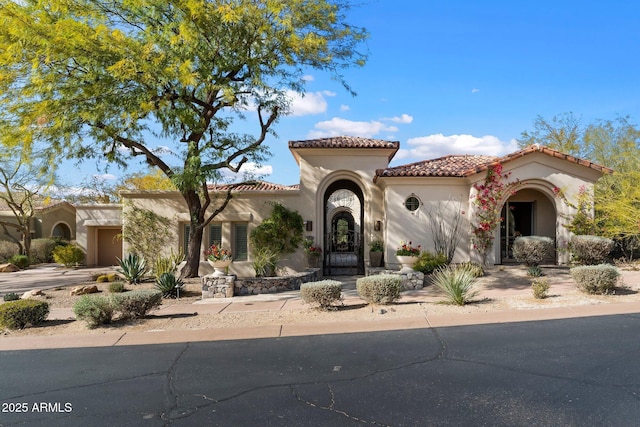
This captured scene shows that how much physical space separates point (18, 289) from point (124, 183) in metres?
21.0

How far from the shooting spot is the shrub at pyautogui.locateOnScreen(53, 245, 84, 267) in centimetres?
2269

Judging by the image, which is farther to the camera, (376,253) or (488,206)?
(376,253)

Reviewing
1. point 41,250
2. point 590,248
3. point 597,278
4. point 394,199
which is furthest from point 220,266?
point 41,250

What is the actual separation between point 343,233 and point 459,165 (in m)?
11.8

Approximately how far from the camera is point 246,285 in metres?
13.2

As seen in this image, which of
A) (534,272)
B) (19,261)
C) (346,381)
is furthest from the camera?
(19,261)

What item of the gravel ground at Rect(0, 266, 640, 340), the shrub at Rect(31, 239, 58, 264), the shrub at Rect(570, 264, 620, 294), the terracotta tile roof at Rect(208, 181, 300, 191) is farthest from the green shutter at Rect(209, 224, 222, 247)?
the shrub at Rect(31, 239, 58, 264)

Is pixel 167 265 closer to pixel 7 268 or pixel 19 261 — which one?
pixel 7 268

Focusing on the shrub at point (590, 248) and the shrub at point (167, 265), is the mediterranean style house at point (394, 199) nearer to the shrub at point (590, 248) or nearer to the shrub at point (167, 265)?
the shrub at point (590, 248)

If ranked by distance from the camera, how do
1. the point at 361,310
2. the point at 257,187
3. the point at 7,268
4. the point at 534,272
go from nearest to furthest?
the point at 361,310, the point at 534,272, the point at 257,187, the point at 7,268

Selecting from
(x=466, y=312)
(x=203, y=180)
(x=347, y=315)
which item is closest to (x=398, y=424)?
(x=347, y=315)

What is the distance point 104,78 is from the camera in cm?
1189

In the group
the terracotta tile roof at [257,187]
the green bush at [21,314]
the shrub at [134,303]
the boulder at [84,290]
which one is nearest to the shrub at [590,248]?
the terracotta tile roof at [257,187]

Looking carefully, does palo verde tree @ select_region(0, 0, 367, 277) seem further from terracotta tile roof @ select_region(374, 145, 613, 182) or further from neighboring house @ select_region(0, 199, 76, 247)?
neighboring house @ select_region(0, 199, 76, 247)
